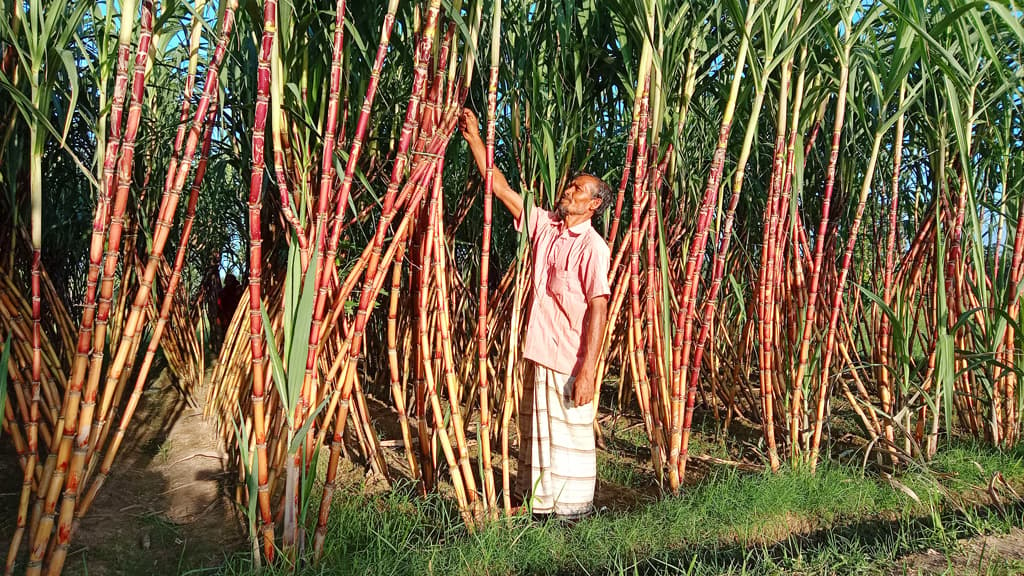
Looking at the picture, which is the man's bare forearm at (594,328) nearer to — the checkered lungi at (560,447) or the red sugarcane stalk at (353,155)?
the checkered lungi at (560,447)

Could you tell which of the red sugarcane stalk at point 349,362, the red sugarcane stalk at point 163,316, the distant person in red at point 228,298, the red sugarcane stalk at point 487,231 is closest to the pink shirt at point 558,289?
the red sugarcane stalk at point 487,231

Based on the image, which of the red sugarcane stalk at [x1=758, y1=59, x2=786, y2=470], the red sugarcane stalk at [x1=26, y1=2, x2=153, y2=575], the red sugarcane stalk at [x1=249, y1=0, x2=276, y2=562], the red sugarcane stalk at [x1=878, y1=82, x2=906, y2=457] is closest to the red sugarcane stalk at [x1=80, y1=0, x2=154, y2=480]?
the red sugarcane stalk at [x1=26, y1=2, x2=153, y2=575]

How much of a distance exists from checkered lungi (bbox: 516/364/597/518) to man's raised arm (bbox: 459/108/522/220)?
1.50 ft

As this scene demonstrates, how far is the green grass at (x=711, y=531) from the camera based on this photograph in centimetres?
159

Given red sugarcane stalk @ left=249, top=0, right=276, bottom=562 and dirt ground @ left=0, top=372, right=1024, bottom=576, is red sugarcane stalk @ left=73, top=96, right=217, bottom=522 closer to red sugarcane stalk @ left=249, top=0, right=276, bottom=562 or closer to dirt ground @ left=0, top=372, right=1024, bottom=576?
red sugarcane stalk @ left=249, top=0, right=276, bottom=562

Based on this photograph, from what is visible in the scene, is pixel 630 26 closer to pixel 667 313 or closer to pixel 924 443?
pixel 667 313

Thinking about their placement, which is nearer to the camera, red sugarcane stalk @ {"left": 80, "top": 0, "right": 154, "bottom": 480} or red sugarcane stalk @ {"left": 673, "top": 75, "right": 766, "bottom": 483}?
red sugarcane stalk @ {"left": 80, "top": 0, "right": 154, "bottom": 480}

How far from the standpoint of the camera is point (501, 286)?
7.54 feet

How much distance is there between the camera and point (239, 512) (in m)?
1.87

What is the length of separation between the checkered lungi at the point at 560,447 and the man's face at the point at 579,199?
437 mm

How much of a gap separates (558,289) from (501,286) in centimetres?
36

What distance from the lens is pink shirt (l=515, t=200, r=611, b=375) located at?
1.93m

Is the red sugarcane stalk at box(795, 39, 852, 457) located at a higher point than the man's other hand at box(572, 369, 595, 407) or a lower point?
higher

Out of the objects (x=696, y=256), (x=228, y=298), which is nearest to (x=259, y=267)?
(x=696, y=256)
